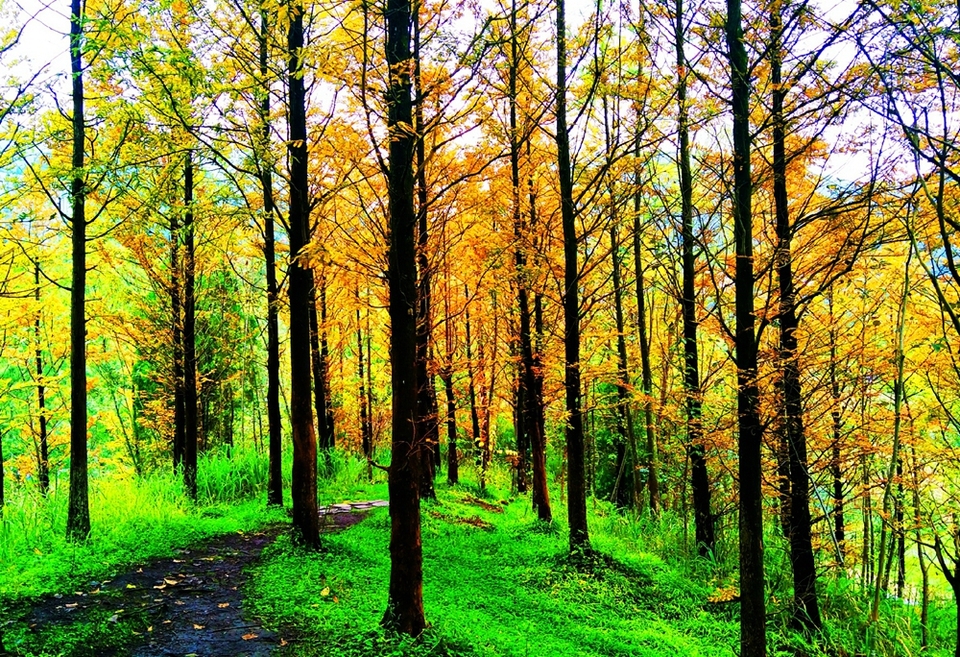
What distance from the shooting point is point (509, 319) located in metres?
11.8

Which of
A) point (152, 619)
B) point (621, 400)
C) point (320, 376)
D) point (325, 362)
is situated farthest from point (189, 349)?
point (621, 400)

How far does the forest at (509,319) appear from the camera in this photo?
4441 mm

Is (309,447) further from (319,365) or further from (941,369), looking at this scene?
(941,369)

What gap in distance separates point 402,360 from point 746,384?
9.59ft

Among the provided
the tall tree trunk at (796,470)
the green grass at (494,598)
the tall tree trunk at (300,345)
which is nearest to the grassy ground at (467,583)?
the green grass at (494,598)

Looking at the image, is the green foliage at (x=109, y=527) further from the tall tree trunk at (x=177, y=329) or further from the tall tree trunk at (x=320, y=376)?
the tall tree trunk at (x=320, y=376)

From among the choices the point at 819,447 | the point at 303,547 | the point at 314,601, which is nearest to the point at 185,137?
the point at 303,547

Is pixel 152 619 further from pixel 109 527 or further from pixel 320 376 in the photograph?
pixel 320 376

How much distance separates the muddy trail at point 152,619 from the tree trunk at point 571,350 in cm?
471

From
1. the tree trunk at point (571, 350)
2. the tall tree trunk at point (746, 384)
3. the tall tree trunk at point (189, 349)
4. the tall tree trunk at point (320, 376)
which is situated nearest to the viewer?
the tall tree trunk at point (746, 384)

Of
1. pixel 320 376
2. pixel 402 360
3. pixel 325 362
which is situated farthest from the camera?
pixel 325 362

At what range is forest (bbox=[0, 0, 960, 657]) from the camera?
444cm

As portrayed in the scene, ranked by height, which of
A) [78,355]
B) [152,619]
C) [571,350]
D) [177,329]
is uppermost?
[177,329]

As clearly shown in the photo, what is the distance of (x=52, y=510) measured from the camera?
7.11 m
